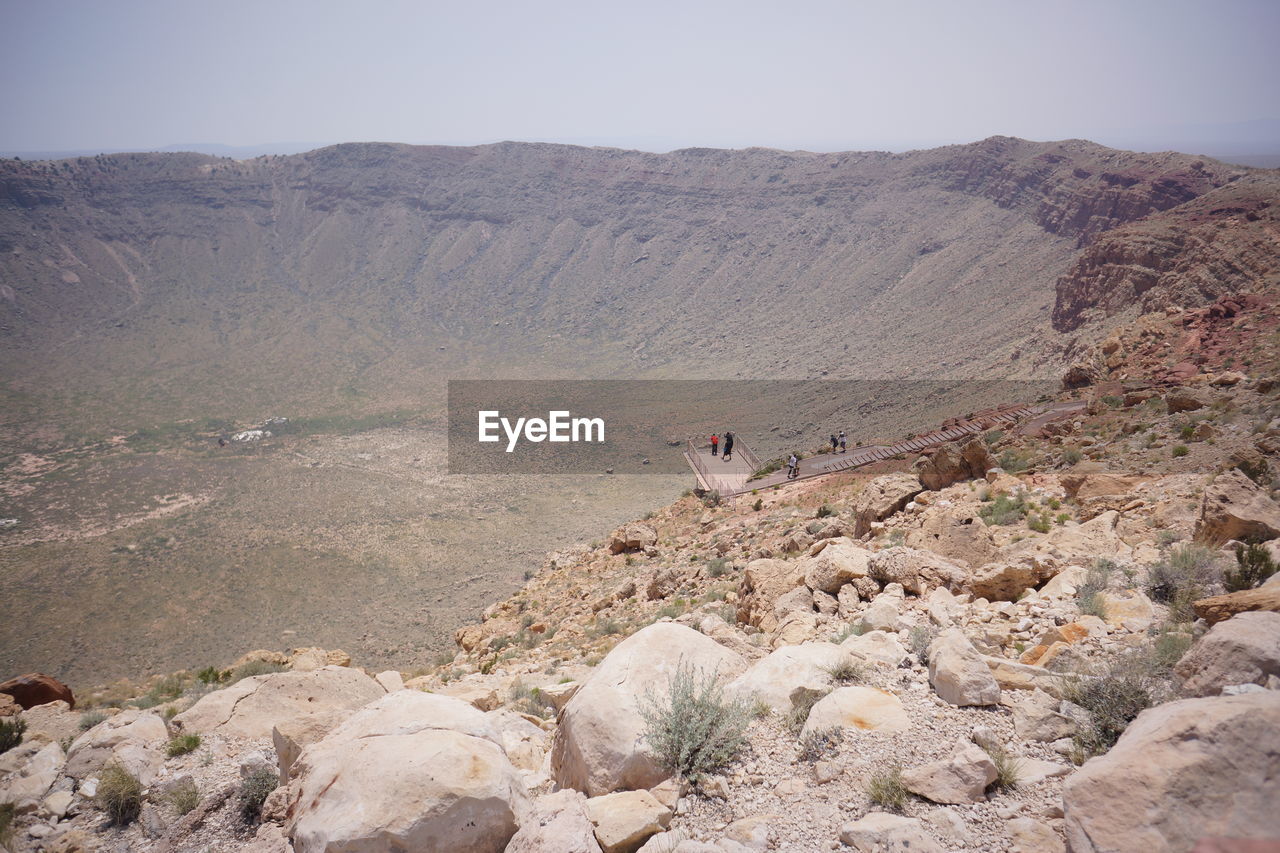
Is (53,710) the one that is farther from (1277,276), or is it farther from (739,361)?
(739,361)

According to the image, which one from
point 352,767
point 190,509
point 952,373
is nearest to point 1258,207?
point 952,373

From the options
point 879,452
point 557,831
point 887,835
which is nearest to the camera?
point 887,835

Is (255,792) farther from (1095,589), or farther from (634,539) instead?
(634,539)

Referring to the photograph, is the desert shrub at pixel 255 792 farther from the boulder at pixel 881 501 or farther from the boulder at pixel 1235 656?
the boulder at pixel 881 501

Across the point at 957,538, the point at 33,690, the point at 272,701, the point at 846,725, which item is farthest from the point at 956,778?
the point at 33,690

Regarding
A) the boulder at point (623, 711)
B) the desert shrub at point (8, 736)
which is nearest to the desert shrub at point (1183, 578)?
the boulder at point (623, 711)
